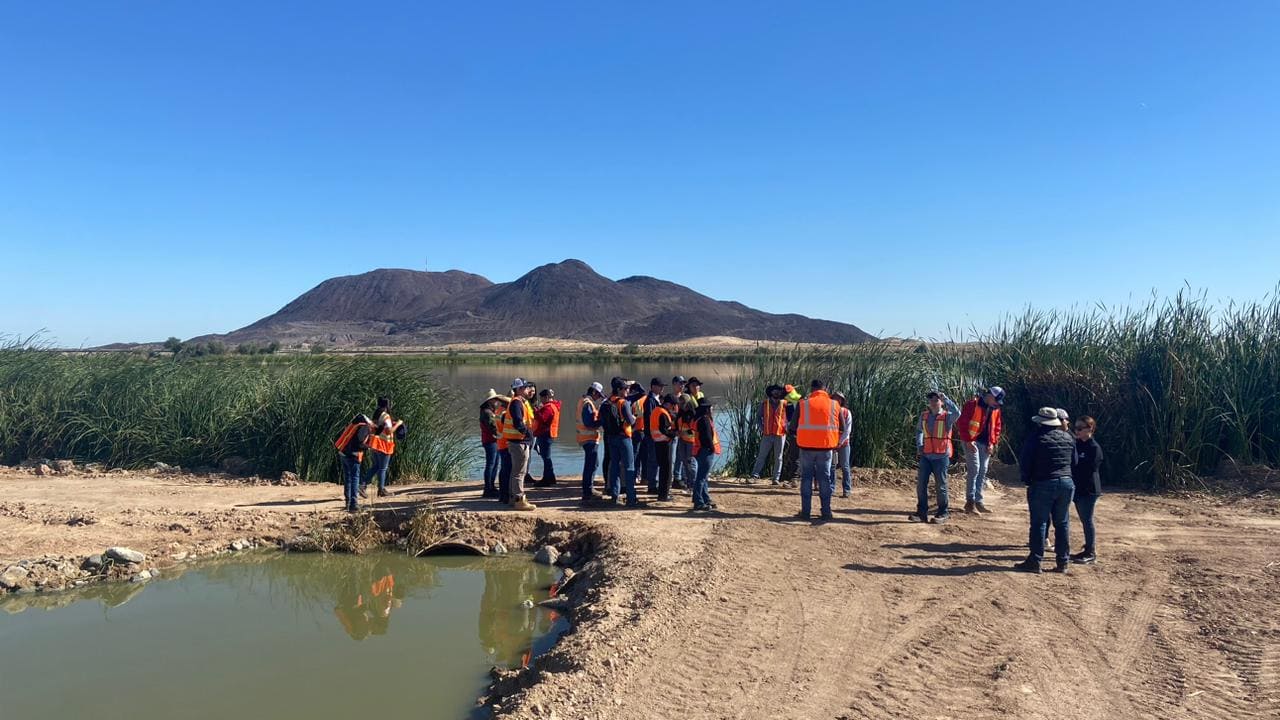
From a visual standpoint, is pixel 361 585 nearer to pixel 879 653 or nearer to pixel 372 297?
pixel 879 653

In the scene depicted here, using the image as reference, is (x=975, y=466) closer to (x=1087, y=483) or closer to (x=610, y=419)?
(x=1087, y=483)

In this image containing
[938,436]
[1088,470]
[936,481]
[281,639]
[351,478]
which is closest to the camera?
[281,639]

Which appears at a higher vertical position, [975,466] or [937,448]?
[937,448]

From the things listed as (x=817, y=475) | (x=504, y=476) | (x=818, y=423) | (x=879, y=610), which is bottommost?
(x=879, y=610)

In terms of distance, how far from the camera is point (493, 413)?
1118 centimetres

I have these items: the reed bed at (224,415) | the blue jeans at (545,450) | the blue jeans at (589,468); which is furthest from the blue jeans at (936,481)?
the reed bed at (224,415)

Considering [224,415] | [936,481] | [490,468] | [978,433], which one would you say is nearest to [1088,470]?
[936,481]

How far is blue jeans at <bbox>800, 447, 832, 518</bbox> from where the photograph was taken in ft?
31.8

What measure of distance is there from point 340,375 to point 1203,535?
43.7ft

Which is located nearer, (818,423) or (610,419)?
(818,423)

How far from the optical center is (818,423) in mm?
9414

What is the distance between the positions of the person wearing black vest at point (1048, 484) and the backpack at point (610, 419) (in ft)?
16.2

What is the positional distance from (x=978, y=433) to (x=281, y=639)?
839 cm

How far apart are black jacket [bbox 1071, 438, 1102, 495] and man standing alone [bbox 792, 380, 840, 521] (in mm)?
2556
